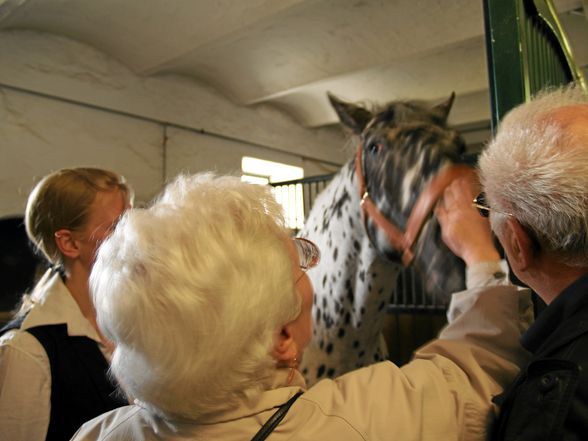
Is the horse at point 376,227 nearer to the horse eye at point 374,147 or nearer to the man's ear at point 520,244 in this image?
the horse eye at point 374,147

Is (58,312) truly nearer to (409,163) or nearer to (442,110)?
(409,163)

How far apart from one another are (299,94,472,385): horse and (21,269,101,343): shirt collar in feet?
2.26

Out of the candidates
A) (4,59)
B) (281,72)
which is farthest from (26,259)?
(281,72)

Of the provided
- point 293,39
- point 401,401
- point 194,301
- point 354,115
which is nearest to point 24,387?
point 194,301

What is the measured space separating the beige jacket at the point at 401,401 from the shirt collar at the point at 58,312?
10.8 inches

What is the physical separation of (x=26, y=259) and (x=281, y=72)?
7.27 feet

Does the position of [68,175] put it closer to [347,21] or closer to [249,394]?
[249,394]

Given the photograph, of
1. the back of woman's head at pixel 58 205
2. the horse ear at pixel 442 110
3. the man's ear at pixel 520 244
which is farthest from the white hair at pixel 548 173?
the back of woman's head at pixel 58 205

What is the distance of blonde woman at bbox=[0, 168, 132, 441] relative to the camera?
2.52 feet

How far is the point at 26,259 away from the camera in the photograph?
2.86 meters

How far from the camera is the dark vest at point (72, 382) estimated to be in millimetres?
802

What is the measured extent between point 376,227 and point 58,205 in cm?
76

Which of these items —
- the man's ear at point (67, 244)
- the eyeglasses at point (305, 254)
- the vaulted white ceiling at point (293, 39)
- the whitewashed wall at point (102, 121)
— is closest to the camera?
the eyeglasses at point (305, 254)

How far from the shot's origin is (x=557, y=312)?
0.55 m
